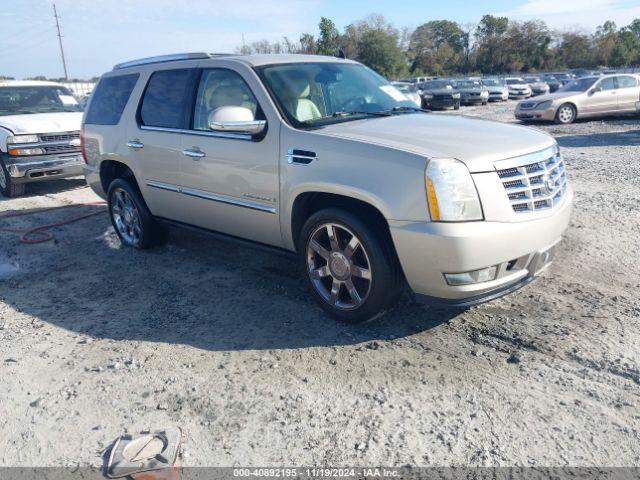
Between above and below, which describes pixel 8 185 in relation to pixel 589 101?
below

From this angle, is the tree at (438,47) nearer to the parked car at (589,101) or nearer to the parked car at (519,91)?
the parked car at (519,91)

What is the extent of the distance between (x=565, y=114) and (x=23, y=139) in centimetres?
1595

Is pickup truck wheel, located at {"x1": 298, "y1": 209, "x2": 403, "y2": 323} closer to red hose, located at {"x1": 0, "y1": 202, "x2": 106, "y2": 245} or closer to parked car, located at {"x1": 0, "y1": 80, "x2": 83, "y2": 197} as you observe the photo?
red hose, located at {"x1": 0, "y1": 202, "x2": 106, "y2": 245}

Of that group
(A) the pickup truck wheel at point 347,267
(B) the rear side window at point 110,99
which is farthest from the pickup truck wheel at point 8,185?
(A) the pickup truck wheel at point 347,267

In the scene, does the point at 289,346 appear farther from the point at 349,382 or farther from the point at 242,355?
the point at 349,382

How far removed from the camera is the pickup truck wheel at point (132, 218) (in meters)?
5.64

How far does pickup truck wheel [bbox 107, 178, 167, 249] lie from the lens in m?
5.64

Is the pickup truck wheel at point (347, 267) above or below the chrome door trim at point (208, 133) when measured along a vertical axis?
below

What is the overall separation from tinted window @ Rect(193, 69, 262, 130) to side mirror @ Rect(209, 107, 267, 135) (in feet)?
0.68

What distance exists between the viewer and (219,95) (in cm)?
455

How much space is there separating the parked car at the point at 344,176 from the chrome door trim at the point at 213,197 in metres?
0.02

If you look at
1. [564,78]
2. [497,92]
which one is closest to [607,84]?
[497,92]

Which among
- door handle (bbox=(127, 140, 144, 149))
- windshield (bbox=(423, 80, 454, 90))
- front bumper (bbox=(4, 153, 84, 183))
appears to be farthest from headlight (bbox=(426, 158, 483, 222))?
windshield (bbox=(423, 80, 454, 90))

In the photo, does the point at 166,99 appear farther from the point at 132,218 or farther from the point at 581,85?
the point at 581,85
